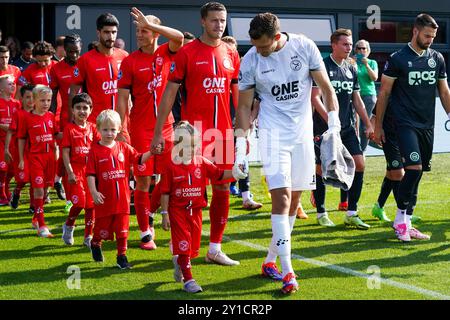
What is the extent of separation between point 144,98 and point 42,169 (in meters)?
1.90

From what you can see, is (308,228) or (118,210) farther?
(308,228)

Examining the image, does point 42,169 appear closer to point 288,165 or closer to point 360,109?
point 360,109

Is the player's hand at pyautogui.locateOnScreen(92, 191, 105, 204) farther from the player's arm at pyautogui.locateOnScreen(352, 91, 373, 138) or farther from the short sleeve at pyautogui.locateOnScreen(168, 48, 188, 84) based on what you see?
the player's arm at pyautogui.locateOnScreen(352, 91, 373, 138)

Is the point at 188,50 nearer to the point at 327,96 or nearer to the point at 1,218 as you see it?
the point at 327,96

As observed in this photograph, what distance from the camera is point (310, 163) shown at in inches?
264

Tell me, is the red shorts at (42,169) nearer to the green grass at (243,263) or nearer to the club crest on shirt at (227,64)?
the green grass at (243,263)

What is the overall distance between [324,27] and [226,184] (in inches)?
474

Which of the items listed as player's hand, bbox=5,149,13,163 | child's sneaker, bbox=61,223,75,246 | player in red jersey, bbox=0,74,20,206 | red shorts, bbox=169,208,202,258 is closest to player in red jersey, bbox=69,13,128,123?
child's sneaker, bbox=61,223,75,246

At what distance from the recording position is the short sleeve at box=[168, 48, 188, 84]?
7.27 metres

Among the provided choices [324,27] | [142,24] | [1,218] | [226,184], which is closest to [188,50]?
[142,24]

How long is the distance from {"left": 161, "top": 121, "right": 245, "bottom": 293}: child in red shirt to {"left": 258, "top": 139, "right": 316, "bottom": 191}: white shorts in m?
0.43

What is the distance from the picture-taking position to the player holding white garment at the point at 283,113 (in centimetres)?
648

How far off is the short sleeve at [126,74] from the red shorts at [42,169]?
1.75 m

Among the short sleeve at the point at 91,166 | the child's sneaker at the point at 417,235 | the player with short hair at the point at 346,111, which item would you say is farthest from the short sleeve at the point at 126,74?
the child's sneaker at the point at 417,235
